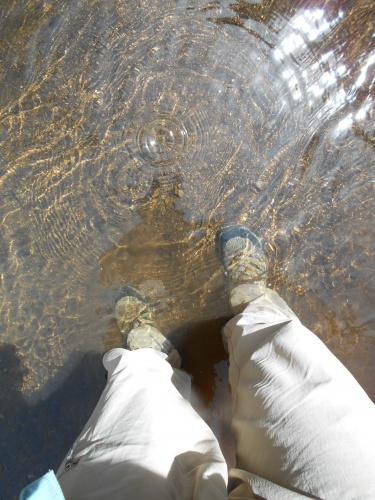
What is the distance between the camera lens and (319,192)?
9.64ft

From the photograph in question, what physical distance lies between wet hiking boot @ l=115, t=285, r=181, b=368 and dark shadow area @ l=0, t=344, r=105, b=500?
359mm

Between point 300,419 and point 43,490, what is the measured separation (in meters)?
0.96

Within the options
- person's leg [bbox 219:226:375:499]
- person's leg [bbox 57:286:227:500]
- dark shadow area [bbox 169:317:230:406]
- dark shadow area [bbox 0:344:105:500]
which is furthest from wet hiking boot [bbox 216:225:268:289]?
dark shadow area [bbox 0:344:105:500]

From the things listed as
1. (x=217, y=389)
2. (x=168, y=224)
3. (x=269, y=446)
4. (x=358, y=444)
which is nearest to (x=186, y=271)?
(x=168, y=224)

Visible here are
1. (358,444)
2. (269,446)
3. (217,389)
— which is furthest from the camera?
(217,389)

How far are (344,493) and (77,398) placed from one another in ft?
7.06

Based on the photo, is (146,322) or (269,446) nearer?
(269,446)

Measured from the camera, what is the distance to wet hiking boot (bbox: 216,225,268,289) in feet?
9.53

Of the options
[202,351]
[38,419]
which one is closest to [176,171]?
[202,351]

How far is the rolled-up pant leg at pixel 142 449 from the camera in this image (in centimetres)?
144

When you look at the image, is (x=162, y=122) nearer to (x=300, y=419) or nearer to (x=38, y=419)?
(x=300, y=419)

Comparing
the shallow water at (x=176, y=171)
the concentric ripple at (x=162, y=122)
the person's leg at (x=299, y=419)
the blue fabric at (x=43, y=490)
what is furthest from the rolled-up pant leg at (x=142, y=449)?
the concentric ripple at (x=162, y=122)

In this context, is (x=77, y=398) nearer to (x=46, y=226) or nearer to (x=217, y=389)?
(x=217, y=389)

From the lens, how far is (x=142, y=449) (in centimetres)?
158
